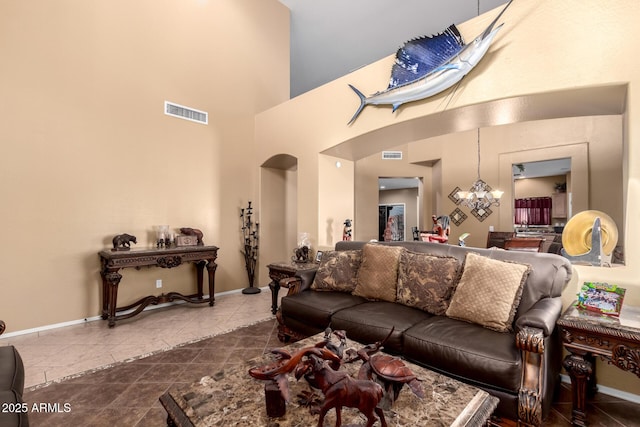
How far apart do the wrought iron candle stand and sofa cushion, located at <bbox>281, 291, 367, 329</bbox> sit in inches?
94.3

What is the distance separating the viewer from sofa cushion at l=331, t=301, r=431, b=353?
211cm

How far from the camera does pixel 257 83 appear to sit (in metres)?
5.57

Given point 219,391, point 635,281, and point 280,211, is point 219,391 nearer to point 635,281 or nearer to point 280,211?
point 635,281

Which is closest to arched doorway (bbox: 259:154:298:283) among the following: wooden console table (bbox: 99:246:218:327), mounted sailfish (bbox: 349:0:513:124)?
wooden console table (bbox: 99:246:218:327)

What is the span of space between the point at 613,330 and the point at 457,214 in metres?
5.72

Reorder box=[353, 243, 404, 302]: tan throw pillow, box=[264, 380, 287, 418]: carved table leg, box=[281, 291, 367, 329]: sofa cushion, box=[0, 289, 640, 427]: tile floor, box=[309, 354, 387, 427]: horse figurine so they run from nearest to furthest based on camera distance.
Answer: box=[309, 354, 387, 427]: horse figurine < box=[264, 380, 287, 418]: carved table leg < box=[0, 289, 640, 427]: tile floor < box=[281, 291, 367, 329]: sofa cushion < box=[353, 243, 404, 302]: tan throw pillow

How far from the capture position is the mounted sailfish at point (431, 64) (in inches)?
106

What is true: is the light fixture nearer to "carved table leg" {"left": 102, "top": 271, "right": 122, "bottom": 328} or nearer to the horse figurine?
the horse figurine

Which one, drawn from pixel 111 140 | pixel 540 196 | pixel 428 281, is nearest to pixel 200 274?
pixel 111 140

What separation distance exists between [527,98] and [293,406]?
9.66ft

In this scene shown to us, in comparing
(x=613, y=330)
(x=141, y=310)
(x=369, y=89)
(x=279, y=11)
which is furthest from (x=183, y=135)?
(x=613, y=330)

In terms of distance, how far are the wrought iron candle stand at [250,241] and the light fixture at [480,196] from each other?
162 inches

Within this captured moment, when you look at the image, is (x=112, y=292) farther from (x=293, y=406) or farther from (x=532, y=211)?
(x=532, y=211)

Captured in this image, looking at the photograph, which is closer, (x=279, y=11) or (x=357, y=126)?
(x=357, y=126)
